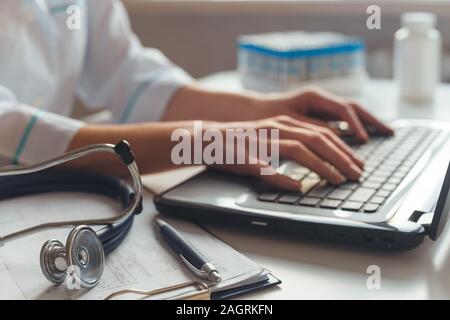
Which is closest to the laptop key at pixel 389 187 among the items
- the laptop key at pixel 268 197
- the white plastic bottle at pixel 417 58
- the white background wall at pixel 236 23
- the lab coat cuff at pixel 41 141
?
the laptop key at pixel 268 197

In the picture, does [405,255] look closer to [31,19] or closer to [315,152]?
[315,152]

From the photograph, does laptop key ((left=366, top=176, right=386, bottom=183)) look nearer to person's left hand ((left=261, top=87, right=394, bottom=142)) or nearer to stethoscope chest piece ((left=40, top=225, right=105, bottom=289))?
person's left hand ((left=261, top=87, right=394, bottom=142))

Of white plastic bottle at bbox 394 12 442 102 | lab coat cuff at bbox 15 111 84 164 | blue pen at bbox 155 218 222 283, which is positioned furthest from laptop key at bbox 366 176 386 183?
white plastic bottle at bbox 394 12 442 102

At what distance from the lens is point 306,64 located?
1.22 m

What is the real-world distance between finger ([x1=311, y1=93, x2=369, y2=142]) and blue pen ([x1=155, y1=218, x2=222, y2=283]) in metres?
0.33

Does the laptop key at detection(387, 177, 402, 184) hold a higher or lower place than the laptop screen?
lower

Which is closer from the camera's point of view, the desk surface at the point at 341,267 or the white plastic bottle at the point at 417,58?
the desk surface at the point at 341,267

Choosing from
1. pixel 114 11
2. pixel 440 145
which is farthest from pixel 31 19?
pixel 440 145

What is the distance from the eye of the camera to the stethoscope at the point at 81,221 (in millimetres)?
527

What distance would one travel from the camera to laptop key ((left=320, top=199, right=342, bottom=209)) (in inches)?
24.5

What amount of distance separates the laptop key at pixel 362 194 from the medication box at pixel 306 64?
1.87 ft

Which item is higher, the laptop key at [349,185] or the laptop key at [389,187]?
the laptop key at [389,187]

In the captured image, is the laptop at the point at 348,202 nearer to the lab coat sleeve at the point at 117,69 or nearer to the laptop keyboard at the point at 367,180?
the laptop keyboard at the point at 367,180
